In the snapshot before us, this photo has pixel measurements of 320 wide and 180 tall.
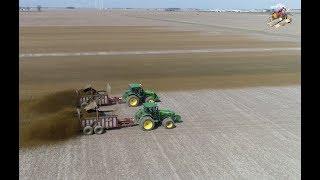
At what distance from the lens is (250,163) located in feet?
49.2

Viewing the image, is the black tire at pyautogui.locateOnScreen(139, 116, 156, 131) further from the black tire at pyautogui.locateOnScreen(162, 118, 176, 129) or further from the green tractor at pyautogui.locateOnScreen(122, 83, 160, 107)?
the green tractor at pyautogui.locateOnScreen(122, 83, 160, 107)

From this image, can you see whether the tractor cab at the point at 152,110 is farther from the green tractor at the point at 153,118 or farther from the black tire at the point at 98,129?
the black tire at the point at 98,129

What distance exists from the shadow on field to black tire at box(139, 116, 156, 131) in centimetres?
328

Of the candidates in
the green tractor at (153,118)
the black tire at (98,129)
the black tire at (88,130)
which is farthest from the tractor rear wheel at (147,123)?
the black tire at (88,130)

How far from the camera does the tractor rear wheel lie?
63.3ft

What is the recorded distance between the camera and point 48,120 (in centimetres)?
2069

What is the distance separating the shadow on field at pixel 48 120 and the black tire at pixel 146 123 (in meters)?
3.28

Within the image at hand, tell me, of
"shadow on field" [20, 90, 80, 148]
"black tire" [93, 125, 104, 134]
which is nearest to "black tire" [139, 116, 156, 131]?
"black tire" [93, 125, 104, 134]

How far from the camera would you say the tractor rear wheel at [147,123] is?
19.3m

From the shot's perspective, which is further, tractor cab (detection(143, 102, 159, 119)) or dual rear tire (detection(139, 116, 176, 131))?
tractor cab (detection(143, 102, 159, 119))
